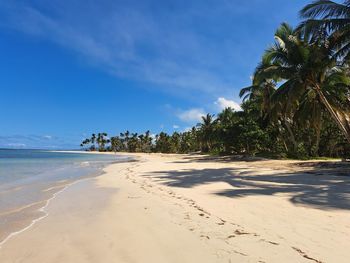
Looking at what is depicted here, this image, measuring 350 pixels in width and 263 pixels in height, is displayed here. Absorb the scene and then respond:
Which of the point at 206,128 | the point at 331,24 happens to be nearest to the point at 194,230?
the point at 331,24

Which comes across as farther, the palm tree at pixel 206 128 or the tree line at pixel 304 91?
the palm tree at pixel 206 128

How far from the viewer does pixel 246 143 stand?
39812mm

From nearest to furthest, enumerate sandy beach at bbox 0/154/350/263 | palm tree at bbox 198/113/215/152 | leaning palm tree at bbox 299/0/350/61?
sandy beach at bbox 0/154/350/263
leaning palm tree at bbox 299/0/350/61
palm tree at bbox 198/113/215/152

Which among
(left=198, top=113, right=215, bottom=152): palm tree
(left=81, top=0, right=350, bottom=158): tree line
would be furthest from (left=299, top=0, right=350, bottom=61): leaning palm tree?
(left=198, top=113, right=215, bottom=152): palm tree

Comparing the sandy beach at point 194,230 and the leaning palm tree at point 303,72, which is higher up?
the leaning palm tree at point 303,72

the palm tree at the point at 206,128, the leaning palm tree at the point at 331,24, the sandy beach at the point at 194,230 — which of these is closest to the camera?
the sandy beach at the point at 194,230

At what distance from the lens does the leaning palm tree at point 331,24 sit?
53.6 feet

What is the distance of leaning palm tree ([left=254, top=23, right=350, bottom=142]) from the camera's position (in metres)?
19.4

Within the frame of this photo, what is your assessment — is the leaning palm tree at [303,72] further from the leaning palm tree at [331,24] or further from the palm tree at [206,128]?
the palm tree at [206,128]

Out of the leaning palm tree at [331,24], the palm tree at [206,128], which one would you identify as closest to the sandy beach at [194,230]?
the leaning palm tree at [331,24]

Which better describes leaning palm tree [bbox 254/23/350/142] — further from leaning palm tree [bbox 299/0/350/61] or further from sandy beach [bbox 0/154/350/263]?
sandy beach [bbox 0/154/350/263]

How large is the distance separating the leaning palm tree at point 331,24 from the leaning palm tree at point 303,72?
67cm

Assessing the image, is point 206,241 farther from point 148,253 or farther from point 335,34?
point 335,34

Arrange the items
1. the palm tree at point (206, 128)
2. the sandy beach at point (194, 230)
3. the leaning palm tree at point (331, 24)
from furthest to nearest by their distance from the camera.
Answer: the palm tree at point (206, 128) < the leaning palm tree at point (331, 24) < the sandy beach at point (194, 230)
